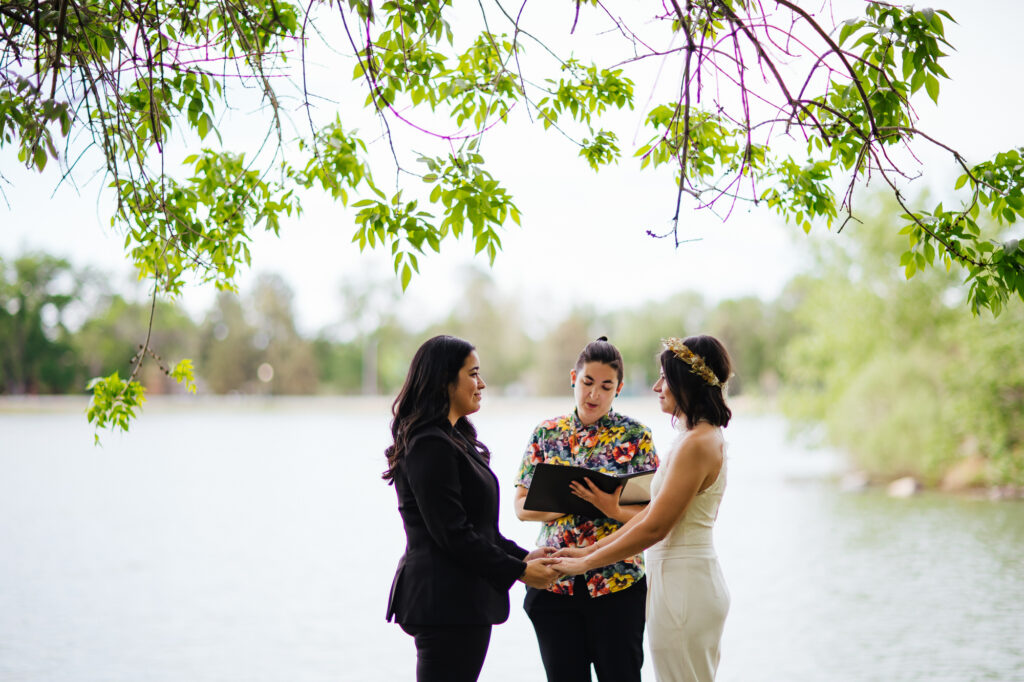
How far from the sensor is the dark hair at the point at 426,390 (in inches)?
112

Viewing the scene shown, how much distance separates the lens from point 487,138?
3.58 m

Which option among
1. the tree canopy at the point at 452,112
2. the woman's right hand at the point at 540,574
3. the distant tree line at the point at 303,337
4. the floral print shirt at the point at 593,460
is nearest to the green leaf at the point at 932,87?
the tree canopy at the point at 452,112

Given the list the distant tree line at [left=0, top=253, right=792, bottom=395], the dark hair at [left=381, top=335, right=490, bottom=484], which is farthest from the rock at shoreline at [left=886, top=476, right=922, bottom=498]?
the distant tree line at [left=0, top=253, right=792, bottom=395]

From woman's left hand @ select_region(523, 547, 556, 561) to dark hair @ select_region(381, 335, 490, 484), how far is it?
56 cm

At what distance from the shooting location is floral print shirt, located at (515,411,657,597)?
321 centimetres

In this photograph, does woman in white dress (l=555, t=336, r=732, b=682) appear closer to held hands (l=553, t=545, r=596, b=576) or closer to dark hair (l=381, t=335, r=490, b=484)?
held hands (l=553, t=545, r=596, b=576)

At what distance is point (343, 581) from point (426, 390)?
30.6 feet

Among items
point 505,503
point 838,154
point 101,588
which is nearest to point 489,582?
point 838,154

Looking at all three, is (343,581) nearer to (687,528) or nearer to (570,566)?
(570,566)

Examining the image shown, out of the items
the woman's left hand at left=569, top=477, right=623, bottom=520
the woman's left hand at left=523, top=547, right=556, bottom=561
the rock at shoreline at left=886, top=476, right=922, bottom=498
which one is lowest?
the rock at shoreline at left=886, top=476, right=922, bottom=498

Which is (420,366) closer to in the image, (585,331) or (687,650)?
(687,650)

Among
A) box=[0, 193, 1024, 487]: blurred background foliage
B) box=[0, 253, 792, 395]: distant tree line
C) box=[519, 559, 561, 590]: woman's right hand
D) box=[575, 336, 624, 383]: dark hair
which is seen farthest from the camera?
box=[0, 253, 792, 395]: distant tree line

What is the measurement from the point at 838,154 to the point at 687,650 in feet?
6.59

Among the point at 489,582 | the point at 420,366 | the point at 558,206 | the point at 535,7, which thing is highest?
the point at 558,206
